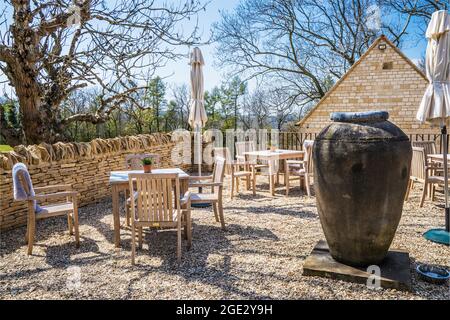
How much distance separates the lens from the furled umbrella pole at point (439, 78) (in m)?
4.11

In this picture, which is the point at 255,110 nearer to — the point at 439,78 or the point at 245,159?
the point at 245,159

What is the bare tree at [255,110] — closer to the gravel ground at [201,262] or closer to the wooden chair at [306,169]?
the wooden chair at [306,169]

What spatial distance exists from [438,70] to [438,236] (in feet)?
6.72

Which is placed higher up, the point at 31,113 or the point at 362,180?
the point at 31,113

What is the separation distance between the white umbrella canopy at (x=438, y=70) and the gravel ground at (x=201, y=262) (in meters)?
1.55

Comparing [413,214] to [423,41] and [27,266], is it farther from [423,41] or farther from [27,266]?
[423,41]

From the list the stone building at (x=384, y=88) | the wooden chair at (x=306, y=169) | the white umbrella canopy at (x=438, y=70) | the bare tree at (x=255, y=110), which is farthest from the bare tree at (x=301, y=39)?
the white umbrella canopy at (x=438, y=70)

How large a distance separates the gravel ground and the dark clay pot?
15.9 inches

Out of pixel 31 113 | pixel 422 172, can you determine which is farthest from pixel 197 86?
pixel 422 172

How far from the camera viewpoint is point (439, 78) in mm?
4227

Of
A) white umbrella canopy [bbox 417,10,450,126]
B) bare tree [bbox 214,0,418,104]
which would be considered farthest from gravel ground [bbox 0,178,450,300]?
bare tree [bbox 214,0,418,104]

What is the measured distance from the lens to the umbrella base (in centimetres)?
398

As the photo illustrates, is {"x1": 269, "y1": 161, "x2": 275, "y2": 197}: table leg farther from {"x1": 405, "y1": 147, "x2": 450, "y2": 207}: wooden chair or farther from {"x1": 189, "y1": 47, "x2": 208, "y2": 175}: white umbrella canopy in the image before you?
{"x1": 405, "y1": 147, "x2": 450, "y2": 207}: wooden chair
